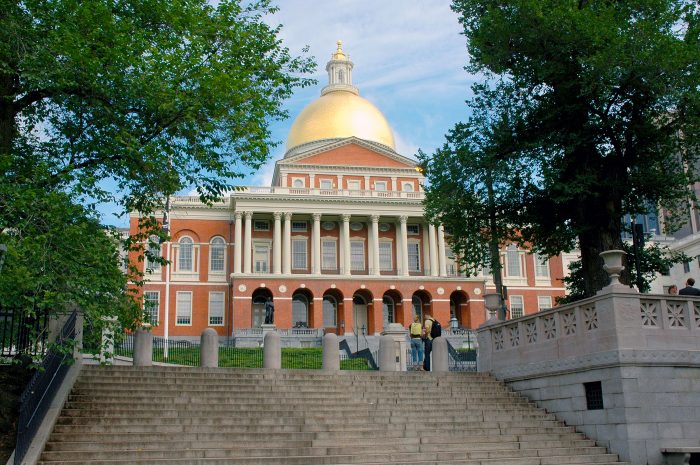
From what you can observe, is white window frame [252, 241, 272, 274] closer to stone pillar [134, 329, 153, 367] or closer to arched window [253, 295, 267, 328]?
arched window [253, 295, 267, 328]

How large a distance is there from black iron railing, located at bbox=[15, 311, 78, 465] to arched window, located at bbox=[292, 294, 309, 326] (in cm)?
4761

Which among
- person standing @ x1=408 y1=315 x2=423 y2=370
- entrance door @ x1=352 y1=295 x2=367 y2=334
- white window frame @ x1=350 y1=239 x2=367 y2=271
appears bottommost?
person standing @ x1=408 y1=315 x2=423 y2=370

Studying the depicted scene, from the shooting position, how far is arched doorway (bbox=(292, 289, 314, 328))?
62.4 meters

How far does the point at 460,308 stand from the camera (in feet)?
212

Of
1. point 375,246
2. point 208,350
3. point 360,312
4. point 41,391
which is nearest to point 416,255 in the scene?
point 375,246

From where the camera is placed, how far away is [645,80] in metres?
20.1

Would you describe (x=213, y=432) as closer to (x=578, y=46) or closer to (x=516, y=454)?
(x=516, y=454)

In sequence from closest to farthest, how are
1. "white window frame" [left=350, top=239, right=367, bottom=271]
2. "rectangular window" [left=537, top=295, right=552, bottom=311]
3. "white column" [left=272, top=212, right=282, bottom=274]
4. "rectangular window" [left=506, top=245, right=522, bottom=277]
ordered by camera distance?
1. "white column" [left=272, top=212, right=282, bottom=274]
2. "white window frame" [left=350, top=239, right=367, bottom=271]
3. "rectangular window" [left=537, top=295, right=552, bottom=311]
4. "rectangular window" [left=506, top=245, right=522, bottom=277]

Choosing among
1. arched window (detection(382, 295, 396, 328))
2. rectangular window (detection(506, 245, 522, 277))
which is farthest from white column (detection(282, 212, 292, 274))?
rectangular window (detection(506, 245, 522, 277))

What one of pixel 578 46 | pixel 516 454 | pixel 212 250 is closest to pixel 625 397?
pixel 516 454

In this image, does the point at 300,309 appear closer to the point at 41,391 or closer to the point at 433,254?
the point at 433,254

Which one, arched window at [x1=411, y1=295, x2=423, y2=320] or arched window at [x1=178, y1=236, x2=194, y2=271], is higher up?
arched window at [x1=178, y1=236, x2=194, y2=271]

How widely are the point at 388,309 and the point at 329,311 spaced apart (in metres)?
5.08

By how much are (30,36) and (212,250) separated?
165 feet
